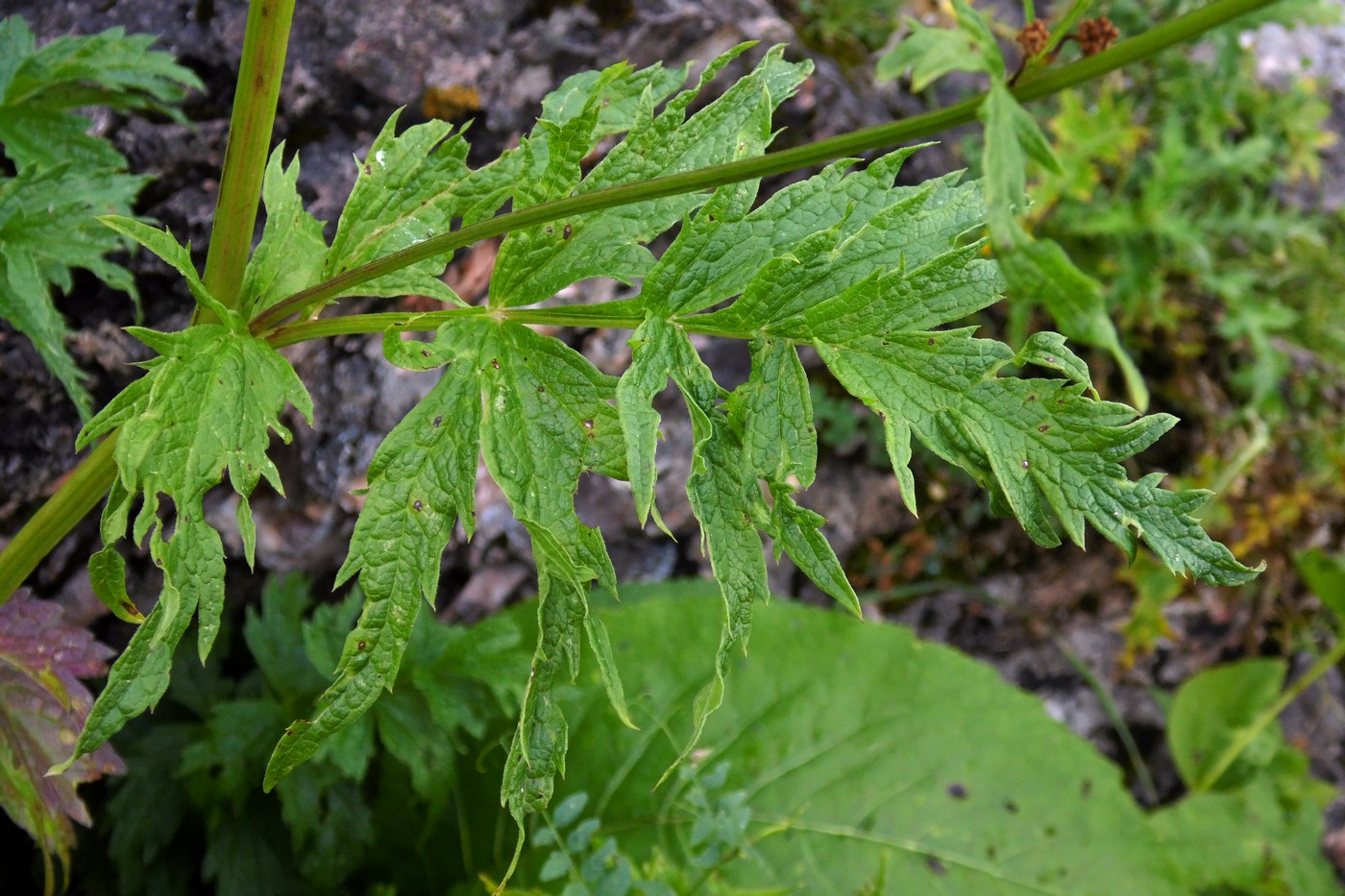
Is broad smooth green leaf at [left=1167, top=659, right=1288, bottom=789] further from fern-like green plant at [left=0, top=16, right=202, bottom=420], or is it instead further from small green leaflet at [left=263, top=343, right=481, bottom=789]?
fern-like green plant at [left=0, top=16, right=202, bottom=420]

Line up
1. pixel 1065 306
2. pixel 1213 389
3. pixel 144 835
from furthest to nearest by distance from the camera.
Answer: pixel 1213 389, pixel 144 835, pixel 1065 306

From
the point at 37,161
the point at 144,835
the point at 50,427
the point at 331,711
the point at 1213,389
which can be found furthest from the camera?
the point at 1213,389

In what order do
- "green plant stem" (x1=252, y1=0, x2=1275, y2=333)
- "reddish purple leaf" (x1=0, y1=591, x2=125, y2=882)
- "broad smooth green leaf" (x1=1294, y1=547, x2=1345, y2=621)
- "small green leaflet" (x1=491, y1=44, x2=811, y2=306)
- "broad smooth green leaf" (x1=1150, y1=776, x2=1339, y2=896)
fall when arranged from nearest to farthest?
1. "green plant stem" (x1=252, y1=0, x2=1275, y2=333)
2. "small green leaflet" (x1=491, y1=44, x2=811, y2=306)
3. "reddish purple leaf" (x1=0, y1=591, x2=125, y2=882)
4. "broad smooth green leaf" (x1=1150, y1=776, x2=1339, y2=896)
5. "broad smooth green leaf" (x1=1294, y1=547, x2=1345, y2=621)

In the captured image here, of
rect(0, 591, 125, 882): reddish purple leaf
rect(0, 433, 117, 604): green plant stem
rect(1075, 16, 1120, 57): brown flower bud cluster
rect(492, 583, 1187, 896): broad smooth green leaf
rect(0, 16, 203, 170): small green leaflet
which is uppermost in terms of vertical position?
rect(0, 16, 203, 170): small green leaflet

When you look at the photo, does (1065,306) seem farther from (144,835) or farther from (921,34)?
(144,835)

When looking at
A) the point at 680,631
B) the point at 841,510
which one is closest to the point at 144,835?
the point at 680,631

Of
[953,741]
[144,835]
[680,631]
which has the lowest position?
[953,741]

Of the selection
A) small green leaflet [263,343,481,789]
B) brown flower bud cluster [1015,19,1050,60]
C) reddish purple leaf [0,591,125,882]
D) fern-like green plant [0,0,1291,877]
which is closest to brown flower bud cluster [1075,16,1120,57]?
brown flower bud cluster [1015,19,1050,60]
